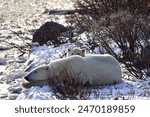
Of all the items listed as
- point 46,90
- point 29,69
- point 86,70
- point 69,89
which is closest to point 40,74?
point 46,90

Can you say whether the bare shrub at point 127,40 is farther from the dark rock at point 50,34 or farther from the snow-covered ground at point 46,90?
the dark rock at point 50,34

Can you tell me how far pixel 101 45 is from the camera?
34.2 feet

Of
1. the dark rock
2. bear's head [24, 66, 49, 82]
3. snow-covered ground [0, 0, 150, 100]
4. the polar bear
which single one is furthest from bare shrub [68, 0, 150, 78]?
the dark rock

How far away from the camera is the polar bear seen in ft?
27.3

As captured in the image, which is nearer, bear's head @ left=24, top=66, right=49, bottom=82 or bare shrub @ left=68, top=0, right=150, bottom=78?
bear's head @ left=24, top=66, right=49, bottom=82

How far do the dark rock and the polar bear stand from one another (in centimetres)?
474

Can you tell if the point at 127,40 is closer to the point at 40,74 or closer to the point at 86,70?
the point at 86,70

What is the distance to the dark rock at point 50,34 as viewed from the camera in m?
13.5

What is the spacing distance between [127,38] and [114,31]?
11.6 inches

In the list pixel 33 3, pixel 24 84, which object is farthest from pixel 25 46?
pixel 33 3

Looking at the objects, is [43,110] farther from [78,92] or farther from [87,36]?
[87,36]

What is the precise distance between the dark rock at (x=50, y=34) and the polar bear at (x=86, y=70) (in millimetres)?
4744

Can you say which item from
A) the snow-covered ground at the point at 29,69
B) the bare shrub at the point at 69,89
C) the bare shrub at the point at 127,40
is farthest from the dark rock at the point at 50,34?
the bare shrub at the point at 69,89

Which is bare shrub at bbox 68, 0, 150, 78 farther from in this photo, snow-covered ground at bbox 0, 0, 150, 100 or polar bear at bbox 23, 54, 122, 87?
polar bear at bbox 23, 54, 122, 87
